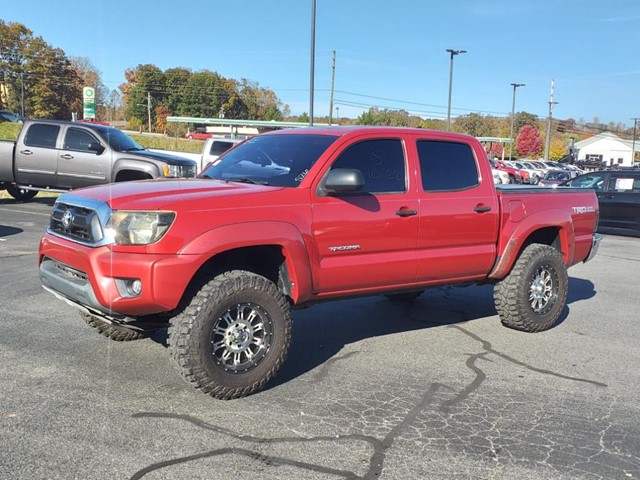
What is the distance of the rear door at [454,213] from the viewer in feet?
17.7

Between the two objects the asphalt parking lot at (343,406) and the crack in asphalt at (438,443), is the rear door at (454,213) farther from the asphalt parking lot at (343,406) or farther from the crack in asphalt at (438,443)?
the crack in asphalt at (438,443)

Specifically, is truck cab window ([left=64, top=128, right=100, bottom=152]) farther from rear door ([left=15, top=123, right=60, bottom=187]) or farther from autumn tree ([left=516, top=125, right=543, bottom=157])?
autumn tree ([left=516, top=125, right=543, bottom=157])

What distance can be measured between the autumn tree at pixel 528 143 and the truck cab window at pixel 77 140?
94.9m

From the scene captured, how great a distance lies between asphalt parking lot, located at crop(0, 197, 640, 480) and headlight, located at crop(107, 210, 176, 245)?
3.70 ft

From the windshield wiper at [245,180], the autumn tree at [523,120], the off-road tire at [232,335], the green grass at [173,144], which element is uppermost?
the autumn tree at [523,120]

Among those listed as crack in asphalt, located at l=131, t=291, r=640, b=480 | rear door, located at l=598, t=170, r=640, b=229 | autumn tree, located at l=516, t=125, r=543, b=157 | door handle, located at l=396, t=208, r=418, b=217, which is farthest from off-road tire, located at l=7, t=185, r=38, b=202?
autumn tree, located at l=516, t=125, r=543, b=157

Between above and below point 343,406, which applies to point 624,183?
above

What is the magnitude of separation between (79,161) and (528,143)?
9575cm

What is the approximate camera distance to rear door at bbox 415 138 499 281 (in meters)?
5.41

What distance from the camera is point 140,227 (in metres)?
4.03

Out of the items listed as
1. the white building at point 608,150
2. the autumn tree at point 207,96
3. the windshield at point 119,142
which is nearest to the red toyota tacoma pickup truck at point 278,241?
the windshield at point 119,142

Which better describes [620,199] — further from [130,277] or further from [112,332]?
[130,277]

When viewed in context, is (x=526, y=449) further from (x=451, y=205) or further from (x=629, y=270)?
(x=629, y=270)

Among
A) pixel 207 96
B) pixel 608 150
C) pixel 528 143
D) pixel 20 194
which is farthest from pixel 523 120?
pixel 20 194
